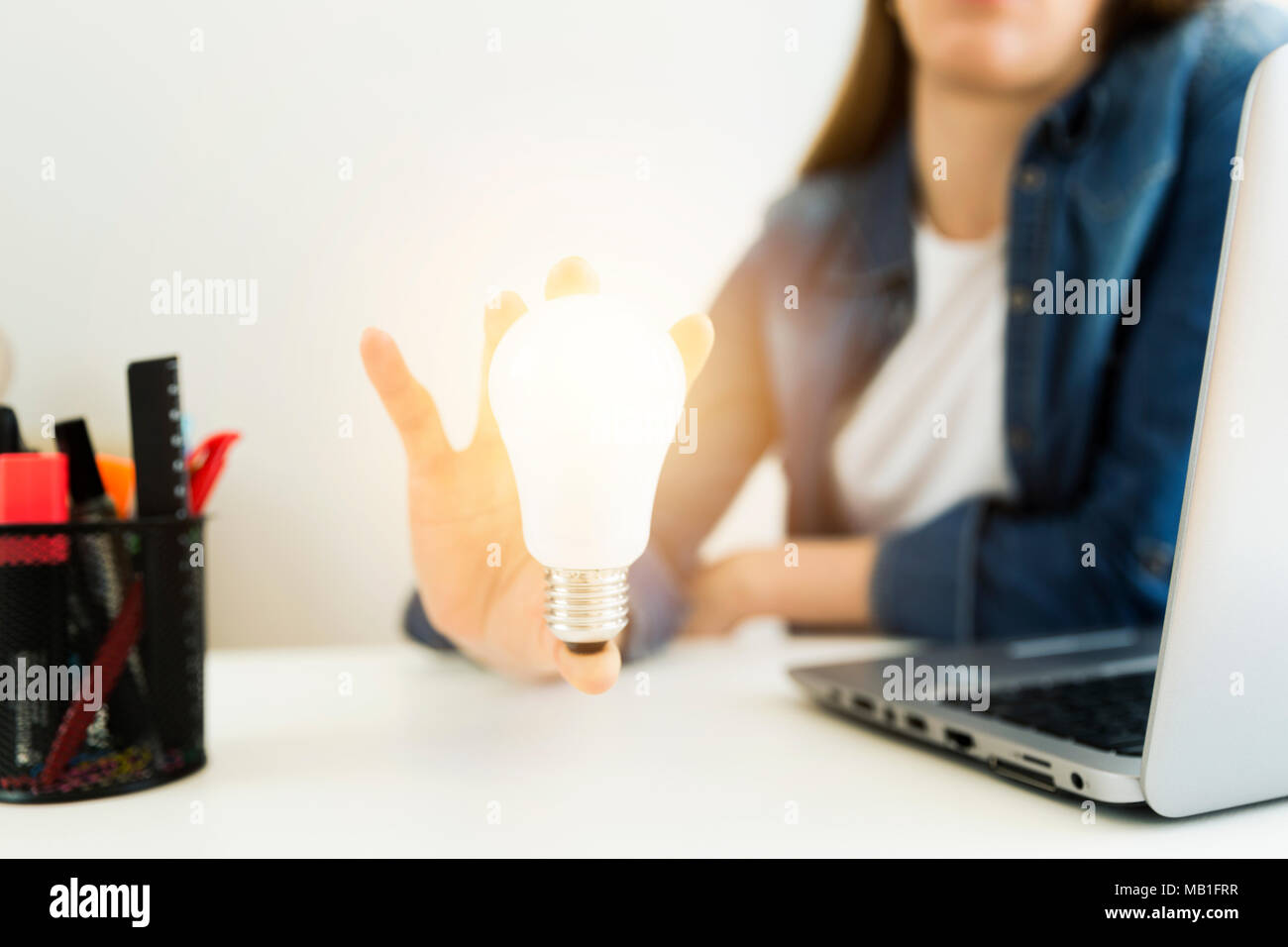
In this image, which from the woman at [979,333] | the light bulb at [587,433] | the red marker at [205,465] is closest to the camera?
the light bulb at [587,433]

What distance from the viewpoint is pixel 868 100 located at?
3.33 feet

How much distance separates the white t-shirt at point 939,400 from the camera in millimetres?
955

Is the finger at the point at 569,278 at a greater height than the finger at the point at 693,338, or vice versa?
the finger at the point at 569,278

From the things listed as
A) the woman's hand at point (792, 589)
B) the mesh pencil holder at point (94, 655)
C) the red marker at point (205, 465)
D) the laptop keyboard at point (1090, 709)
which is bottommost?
the woman's hand at point (792, 589)

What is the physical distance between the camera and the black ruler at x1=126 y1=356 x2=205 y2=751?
38 centimetres

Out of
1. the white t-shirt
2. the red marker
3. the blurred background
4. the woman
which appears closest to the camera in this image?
the red marker

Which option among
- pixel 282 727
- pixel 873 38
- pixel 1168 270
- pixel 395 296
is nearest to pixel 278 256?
pixel 395 296

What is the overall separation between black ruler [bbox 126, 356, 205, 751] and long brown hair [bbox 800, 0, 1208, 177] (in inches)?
32.4

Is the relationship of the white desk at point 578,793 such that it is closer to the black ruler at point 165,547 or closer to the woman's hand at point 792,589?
the black ruler at point 165,547

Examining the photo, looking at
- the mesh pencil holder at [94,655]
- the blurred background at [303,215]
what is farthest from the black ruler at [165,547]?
the blurred background at [303,215]

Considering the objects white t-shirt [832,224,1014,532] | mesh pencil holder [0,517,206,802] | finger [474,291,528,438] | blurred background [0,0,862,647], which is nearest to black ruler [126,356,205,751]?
mesh pencil holder [0,517,206,802]

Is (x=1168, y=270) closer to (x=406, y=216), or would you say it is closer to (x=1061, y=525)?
(x=1061, y=525)

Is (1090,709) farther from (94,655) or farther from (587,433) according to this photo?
(94,655)

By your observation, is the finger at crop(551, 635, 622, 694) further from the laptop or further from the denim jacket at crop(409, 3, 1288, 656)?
the denim jacket at crop(409, 3, 1288, 656)
